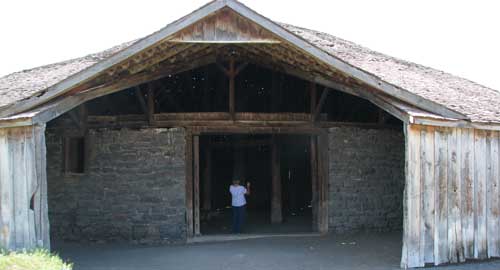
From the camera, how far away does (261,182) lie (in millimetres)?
24312

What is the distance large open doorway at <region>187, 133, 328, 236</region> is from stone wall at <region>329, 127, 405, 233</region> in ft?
1.38

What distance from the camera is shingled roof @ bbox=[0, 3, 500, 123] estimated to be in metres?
12.5

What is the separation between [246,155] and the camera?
938 inches

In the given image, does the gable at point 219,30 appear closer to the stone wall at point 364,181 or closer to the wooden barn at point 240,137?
the wooden barn at point 240,137

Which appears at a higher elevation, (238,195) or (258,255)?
(238,195)

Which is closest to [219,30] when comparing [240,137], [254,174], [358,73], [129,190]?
[358,73]

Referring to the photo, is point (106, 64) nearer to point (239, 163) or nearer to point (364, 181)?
point (364, 181)

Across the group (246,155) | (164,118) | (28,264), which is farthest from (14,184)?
(246,155)

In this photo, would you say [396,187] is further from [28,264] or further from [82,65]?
[28,264]

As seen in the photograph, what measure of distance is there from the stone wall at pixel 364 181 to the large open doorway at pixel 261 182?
16.5 inches

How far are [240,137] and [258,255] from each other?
9.02 m

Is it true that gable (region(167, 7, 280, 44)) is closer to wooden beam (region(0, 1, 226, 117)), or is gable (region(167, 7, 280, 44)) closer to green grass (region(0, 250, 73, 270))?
wooden beam (region(0, 1, 226, 117))

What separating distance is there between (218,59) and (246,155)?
10486mm

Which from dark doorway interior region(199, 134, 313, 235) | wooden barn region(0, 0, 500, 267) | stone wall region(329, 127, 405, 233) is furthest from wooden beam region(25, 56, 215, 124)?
dark doorway interior region(199, 134, 313, 235)
